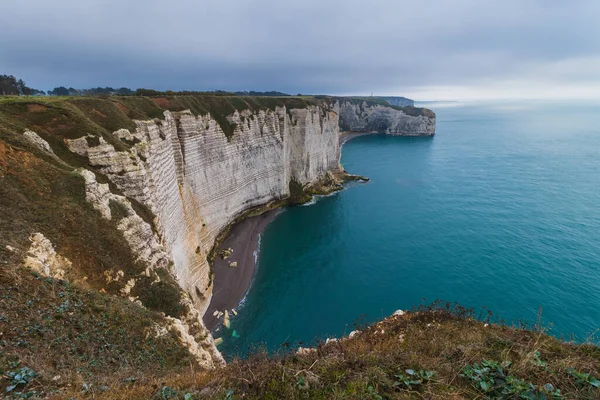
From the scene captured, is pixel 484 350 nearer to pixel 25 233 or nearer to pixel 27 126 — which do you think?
pixel 25 233

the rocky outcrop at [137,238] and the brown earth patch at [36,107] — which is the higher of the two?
the brown earth patch at [36,107]

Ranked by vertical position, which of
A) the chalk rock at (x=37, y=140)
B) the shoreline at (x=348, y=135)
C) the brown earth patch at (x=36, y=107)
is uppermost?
the brown earth patch at (x=36, y=107)

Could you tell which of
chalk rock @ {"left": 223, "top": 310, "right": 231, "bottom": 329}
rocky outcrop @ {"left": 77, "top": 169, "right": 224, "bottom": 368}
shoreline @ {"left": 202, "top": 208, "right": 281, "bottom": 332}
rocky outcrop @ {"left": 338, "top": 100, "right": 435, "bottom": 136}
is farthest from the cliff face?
rocky outcrop @ {"left": 338, "top": 100, "right": 435, "bottom": 136}

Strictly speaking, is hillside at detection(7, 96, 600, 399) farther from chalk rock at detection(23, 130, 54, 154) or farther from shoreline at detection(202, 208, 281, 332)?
shoreline at detection(202, 208, 281, 332)

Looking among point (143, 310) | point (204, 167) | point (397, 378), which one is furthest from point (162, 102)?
point (397, 378)

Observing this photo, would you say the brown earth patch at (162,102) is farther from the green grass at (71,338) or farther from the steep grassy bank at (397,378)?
the steep grassy bank at (397,378)

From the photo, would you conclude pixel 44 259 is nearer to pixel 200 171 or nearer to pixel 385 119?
pixel 200 171

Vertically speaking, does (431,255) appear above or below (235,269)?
above

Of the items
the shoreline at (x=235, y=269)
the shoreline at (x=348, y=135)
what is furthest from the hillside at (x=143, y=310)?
the shoreline at (x=348, y=135)
